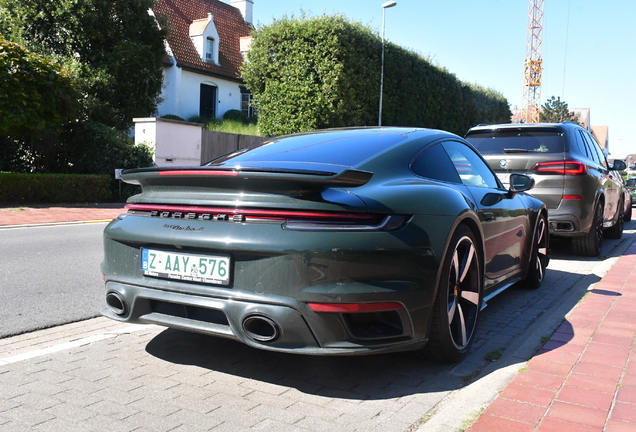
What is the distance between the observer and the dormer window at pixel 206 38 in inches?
1240

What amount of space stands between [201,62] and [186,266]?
2978 cm

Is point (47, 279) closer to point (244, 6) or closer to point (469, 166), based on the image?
point (469, 166)

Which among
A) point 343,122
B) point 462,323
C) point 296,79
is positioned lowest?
point 462,323

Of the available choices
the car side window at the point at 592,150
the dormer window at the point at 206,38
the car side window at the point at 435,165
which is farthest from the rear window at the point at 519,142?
the dormer window at the point at 206,38

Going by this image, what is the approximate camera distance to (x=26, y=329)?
430 centimetres

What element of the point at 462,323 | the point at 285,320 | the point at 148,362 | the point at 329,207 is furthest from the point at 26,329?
the point at 462,323

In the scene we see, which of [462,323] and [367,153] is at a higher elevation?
[367,153]

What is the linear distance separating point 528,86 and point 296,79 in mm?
69454

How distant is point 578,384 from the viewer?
326 centimetres

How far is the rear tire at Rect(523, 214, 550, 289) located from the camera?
19.0ft

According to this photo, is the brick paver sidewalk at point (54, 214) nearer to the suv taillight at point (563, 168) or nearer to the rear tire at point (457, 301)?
the suv taillight at point (563, 168)

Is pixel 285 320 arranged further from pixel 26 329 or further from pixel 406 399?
pixel 26 329

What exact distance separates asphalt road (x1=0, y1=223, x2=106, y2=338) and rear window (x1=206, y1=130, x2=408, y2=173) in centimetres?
188

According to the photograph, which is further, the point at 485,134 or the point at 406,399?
the point at 485,134
